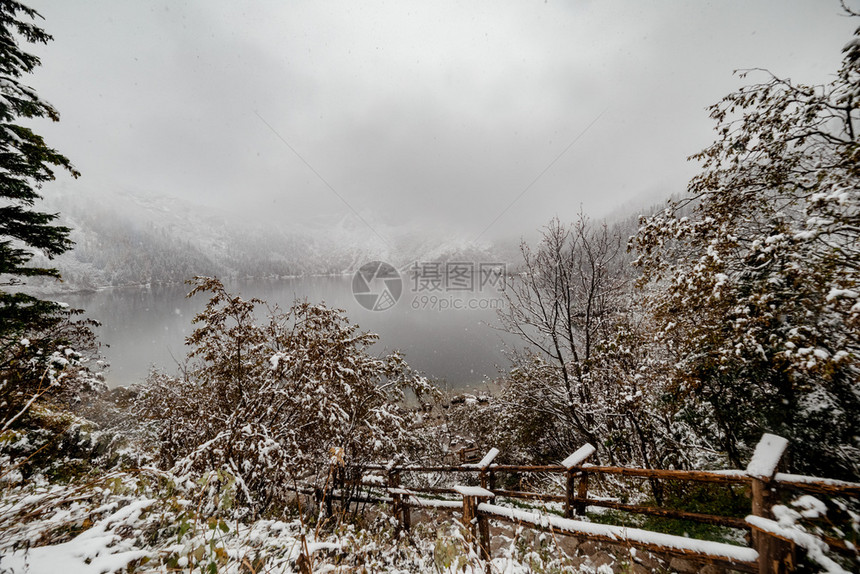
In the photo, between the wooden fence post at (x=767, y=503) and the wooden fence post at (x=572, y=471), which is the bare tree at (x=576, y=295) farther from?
the wooden fence post at (x=767, y=503)

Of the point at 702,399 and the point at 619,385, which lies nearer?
the point at 702,399

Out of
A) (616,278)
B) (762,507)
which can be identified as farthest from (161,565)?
(616,278)

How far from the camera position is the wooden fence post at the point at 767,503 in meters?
2.09

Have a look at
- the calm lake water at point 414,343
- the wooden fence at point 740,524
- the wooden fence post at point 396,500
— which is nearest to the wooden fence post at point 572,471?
the wooden fence at point 740,524

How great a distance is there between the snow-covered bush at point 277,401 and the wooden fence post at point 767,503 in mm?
6284

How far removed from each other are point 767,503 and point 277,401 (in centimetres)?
792

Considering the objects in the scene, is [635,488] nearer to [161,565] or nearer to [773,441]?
[773,441]

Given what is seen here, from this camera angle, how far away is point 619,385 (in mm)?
7613

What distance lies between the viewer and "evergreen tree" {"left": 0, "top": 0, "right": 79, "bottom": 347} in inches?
277

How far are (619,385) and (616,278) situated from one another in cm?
344

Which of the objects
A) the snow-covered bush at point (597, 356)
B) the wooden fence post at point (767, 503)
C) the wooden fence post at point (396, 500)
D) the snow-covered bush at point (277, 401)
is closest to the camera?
the wooden fence post at point (767, 503)
